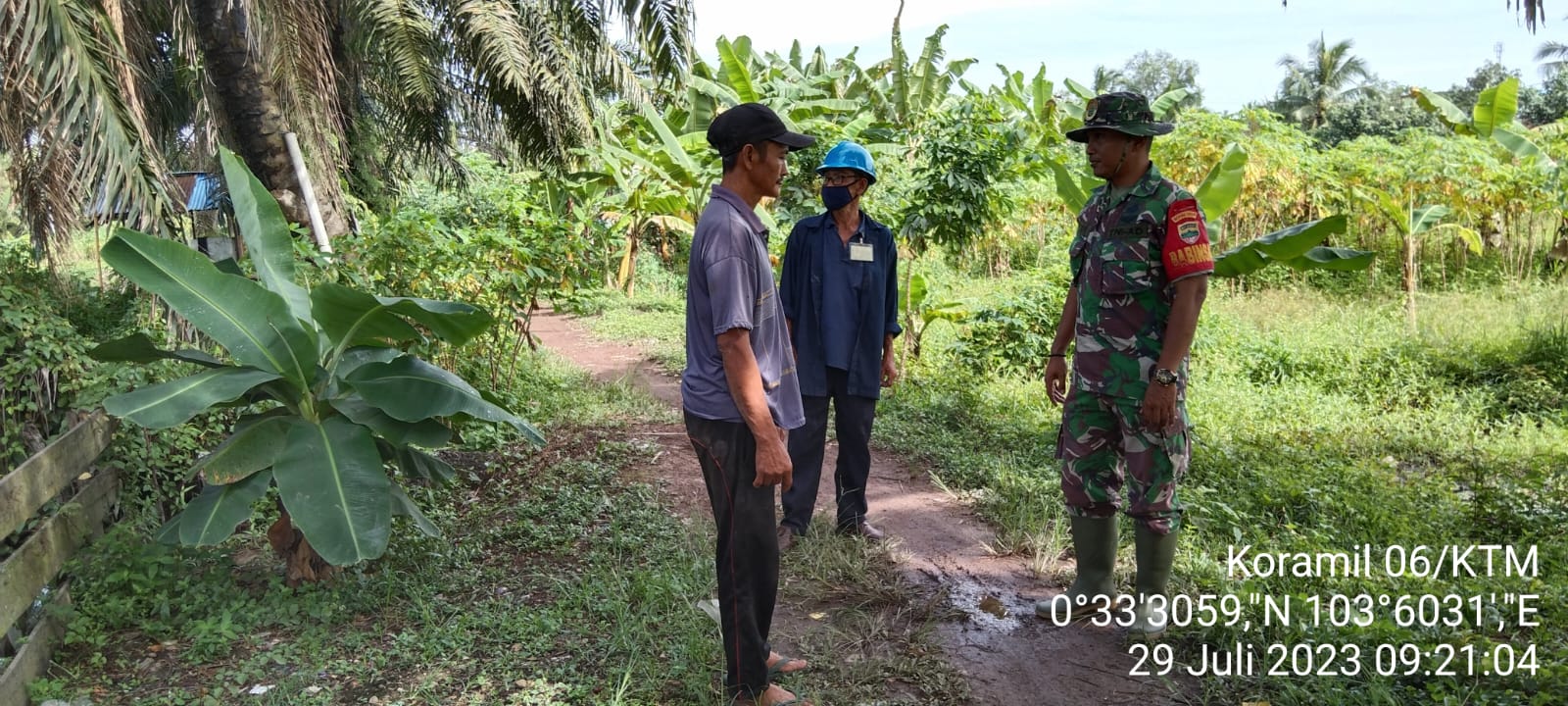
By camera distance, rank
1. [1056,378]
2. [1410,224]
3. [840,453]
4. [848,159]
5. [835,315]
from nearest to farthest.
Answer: [1056,378] → [848,159] → [835,315] → [840,453] → [1410,224]

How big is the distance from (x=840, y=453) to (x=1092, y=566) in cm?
125

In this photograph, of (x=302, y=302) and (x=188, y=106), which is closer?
(x=302, y=302)

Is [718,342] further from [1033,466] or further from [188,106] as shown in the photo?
[188,106]

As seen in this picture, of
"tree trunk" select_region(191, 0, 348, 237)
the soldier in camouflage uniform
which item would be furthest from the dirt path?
"tree trunk" select_region(191, 0, 348, 237)

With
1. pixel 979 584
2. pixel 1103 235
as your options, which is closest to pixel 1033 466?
pixel 979 584

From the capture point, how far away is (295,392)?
12.3 ft

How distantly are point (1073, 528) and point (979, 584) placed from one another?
0.59 m

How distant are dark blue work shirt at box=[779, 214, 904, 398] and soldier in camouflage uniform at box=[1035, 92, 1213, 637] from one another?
96cm

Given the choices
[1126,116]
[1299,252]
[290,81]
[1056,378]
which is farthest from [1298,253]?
[290,81]

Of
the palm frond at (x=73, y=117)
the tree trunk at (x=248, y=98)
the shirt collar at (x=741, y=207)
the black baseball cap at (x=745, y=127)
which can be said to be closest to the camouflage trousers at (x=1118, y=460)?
the shirt collar at (x=741, y=207)

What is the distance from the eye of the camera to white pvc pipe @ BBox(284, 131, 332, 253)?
613 centimetres

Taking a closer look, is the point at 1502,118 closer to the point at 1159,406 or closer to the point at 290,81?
the point at 1159,406

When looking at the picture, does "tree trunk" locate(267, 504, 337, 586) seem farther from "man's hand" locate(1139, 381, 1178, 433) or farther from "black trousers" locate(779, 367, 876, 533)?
"man's hand" locate(1139, 381, 1178, 433)

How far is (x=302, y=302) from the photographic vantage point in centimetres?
400
